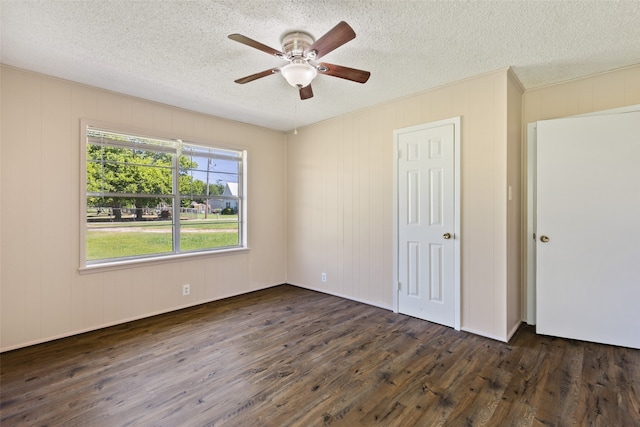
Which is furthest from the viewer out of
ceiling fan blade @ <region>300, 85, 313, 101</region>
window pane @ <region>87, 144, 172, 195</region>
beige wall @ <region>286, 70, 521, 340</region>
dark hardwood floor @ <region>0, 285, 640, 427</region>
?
window pane @ <region>87, 144, 172, 195</region>

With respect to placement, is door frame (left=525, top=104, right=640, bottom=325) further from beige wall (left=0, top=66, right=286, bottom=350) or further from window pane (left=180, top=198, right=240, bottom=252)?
beige wall (left=0, top=66, right=286, bottom=350)

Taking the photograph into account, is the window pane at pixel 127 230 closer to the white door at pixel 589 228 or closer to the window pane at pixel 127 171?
the window pane at pixel 127 171

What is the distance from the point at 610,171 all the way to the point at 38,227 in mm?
5252

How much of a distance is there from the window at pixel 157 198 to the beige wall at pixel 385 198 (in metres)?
1.03

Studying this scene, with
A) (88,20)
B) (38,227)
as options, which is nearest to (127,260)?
(38,227)

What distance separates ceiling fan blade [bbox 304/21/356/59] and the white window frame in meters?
2.37

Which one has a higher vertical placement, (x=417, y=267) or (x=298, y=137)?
(x=298, y=137)

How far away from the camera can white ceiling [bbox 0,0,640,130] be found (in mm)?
1839

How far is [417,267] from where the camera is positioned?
3289mm

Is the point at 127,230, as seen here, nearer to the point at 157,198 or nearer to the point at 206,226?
the point at 157,198

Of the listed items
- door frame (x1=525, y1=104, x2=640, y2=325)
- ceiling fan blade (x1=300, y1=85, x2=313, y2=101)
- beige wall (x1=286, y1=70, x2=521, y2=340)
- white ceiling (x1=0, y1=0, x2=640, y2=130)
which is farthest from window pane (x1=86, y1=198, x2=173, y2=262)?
door frame (x1=525, y1=104, x2=640, y2=325)

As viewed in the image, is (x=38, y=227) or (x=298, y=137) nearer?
(x=38, y=227)

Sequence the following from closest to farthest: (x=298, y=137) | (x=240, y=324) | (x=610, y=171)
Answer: (x=610, y=171) < (x=240, y=324) < (x=298, y=137)

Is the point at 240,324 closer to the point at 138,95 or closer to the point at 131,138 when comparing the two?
the point at 131,138
